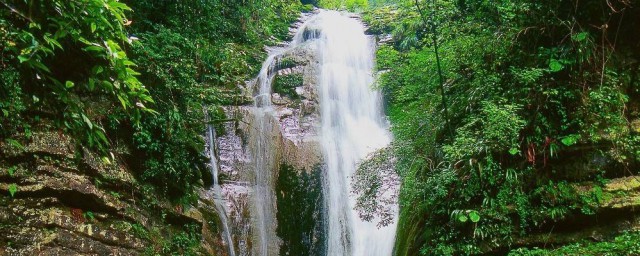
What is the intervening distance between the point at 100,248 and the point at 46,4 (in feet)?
9.99

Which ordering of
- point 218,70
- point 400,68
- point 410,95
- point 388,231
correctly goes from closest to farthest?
point 410,95
point 400,68
point 388,231
point 218,70

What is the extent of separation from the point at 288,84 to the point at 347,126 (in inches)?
81.1

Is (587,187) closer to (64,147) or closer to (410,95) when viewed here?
(410,95)

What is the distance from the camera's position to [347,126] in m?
10.8

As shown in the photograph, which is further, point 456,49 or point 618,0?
point 456,49

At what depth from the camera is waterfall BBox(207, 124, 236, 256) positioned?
24.6ft

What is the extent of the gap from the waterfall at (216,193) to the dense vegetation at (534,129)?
370 cm

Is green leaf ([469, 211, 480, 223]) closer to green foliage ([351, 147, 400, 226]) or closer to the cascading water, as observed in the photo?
green foliage ([351, 147, 400, 226])

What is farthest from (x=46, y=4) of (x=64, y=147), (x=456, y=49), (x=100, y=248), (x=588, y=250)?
(x=588, y=250)

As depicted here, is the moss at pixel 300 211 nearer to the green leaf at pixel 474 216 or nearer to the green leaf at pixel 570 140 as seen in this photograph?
the green leaf at pixel 474 216

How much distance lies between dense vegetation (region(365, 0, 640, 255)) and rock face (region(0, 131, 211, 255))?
4055 mm

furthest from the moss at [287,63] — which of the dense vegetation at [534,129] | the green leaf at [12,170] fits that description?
the green leaf at [12,170]

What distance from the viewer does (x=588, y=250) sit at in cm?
430

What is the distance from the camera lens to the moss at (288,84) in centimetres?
1064
